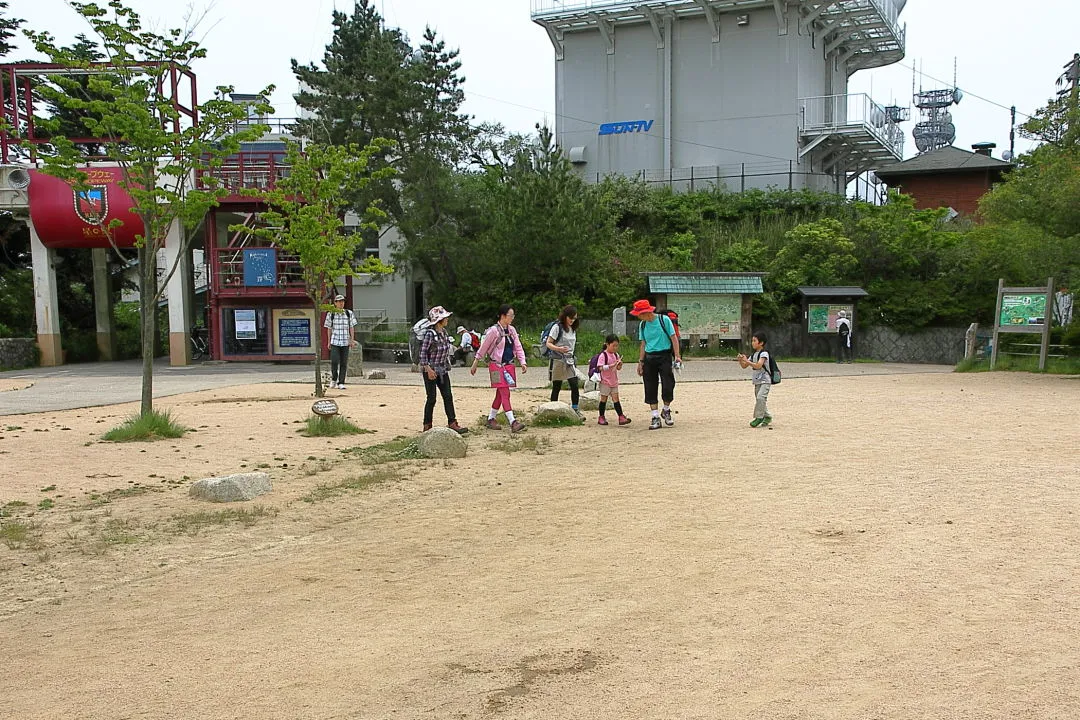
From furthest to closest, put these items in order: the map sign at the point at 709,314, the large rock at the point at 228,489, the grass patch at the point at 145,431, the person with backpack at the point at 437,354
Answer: the map sign at the point at 709,314, the person with backpack at the point at 437,354, the grass patch at the point at 145,431, the large rock at the point at 228,489

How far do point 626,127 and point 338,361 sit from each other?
24.4m

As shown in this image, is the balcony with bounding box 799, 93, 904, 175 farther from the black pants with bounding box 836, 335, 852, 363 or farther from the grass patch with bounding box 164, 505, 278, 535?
the grass patch with bounding box 164, 505, 278, 535

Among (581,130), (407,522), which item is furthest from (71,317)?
(407,522)

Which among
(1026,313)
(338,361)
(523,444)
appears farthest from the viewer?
(1026,313)

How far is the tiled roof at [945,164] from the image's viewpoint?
3925 centimetres

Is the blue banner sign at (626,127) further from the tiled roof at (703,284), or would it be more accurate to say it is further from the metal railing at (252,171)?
the metal railing at (252,171)

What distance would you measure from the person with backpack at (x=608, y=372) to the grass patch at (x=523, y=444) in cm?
155

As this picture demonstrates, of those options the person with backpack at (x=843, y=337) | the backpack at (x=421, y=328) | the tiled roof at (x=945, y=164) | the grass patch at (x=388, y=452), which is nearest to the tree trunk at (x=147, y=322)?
the grass patch at (x=388, y=452)

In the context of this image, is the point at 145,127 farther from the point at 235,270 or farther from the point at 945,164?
the point at 945,164

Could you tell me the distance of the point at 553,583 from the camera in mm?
5164

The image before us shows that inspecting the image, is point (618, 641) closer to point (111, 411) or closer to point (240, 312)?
point (111, 411)

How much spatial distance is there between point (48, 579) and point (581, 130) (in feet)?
117

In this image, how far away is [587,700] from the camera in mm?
3590

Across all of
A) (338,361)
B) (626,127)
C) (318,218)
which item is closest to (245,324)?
(338,361)
